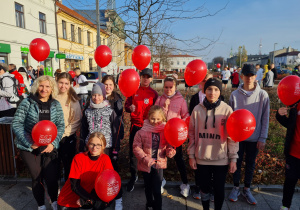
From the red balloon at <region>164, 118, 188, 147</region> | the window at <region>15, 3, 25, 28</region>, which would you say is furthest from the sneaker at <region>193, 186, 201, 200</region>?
the window at <region>15, 3, 25, 28</region>

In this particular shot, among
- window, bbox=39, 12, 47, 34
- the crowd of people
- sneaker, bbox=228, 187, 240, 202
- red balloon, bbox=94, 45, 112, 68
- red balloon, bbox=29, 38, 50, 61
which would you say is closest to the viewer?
the crowd of people

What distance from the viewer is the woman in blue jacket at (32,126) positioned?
264cm

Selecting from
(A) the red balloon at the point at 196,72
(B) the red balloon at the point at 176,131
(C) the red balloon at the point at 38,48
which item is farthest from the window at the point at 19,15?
(B) the red balloon at the point at 176,131

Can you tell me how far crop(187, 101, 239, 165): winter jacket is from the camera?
8.10ft

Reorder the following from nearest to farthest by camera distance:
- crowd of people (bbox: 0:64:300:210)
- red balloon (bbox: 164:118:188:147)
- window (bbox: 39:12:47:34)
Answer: red balloon (bbox: 164:118:188:147)
crowd of people (bbox: 0:64:300:210)
window (bbox: 39:12:47:34)

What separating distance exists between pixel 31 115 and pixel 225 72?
593 inches

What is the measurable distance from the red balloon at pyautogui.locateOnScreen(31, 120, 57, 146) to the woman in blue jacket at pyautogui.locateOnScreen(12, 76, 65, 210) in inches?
7.6

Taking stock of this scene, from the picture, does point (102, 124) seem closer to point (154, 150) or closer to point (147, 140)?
point (147, 140)

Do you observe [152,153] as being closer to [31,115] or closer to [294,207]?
[31,115]

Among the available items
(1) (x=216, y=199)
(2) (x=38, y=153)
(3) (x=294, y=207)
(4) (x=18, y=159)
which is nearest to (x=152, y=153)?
(1) (x=216, y=199)

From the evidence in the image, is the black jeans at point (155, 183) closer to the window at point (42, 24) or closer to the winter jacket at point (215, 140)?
the winter jacket at point (215, 140)

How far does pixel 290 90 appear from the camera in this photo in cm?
245

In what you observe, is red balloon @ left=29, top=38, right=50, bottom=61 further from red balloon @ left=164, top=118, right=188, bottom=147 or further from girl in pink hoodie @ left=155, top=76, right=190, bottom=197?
red balloon @ left=164, top=118, right=188, bottom=147

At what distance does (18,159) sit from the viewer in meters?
3.99
